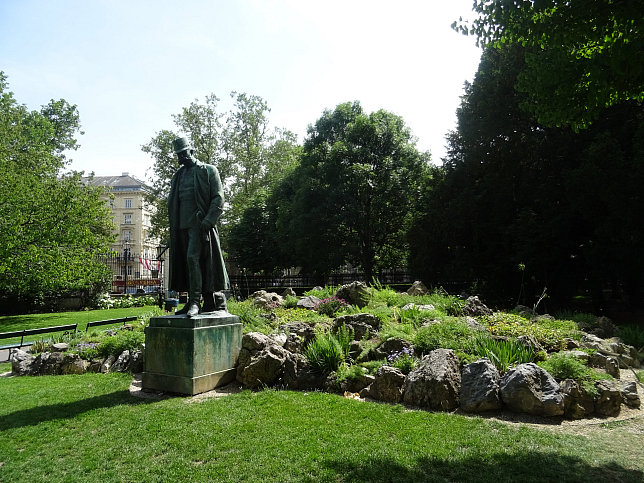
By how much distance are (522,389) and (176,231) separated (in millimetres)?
5692

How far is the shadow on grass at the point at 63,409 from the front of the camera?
5.17m

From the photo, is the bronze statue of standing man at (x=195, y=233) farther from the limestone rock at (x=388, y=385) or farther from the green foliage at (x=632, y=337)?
the green foliage at (x=632, y=337)

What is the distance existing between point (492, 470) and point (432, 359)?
236 cm

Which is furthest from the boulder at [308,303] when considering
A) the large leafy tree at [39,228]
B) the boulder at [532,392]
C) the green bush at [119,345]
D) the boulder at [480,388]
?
the large leafy tree at [39,228]

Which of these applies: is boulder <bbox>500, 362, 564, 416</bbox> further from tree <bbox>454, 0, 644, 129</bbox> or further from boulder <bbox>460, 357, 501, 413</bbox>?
tree <bbox>454, 0, 644, 129</bbox>

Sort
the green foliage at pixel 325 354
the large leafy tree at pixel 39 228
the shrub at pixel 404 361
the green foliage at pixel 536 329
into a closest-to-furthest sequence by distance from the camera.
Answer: the shrub at pixel 404 361 < the green foliage at pixel 325 354 < the green foliage at pixel 536 329 < the large leafy tree at pixel 39 228

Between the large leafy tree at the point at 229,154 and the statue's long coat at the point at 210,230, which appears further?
the large leafy tree at the point at 229,154

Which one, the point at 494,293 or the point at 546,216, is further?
the point at 494,293

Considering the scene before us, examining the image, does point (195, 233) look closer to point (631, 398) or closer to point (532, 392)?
point (532, 392)

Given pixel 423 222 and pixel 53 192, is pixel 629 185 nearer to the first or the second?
pixel 423 222

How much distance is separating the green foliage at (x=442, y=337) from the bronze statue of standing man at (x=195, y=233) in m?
3.52

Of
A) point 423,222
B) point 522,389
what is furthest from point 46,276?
point 522,389

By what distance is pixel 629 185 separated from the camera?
1284 cm

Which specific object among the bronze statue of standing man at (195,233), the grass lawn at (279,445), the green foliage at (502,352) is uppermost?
the bronze statue of standing man at (195,233)
